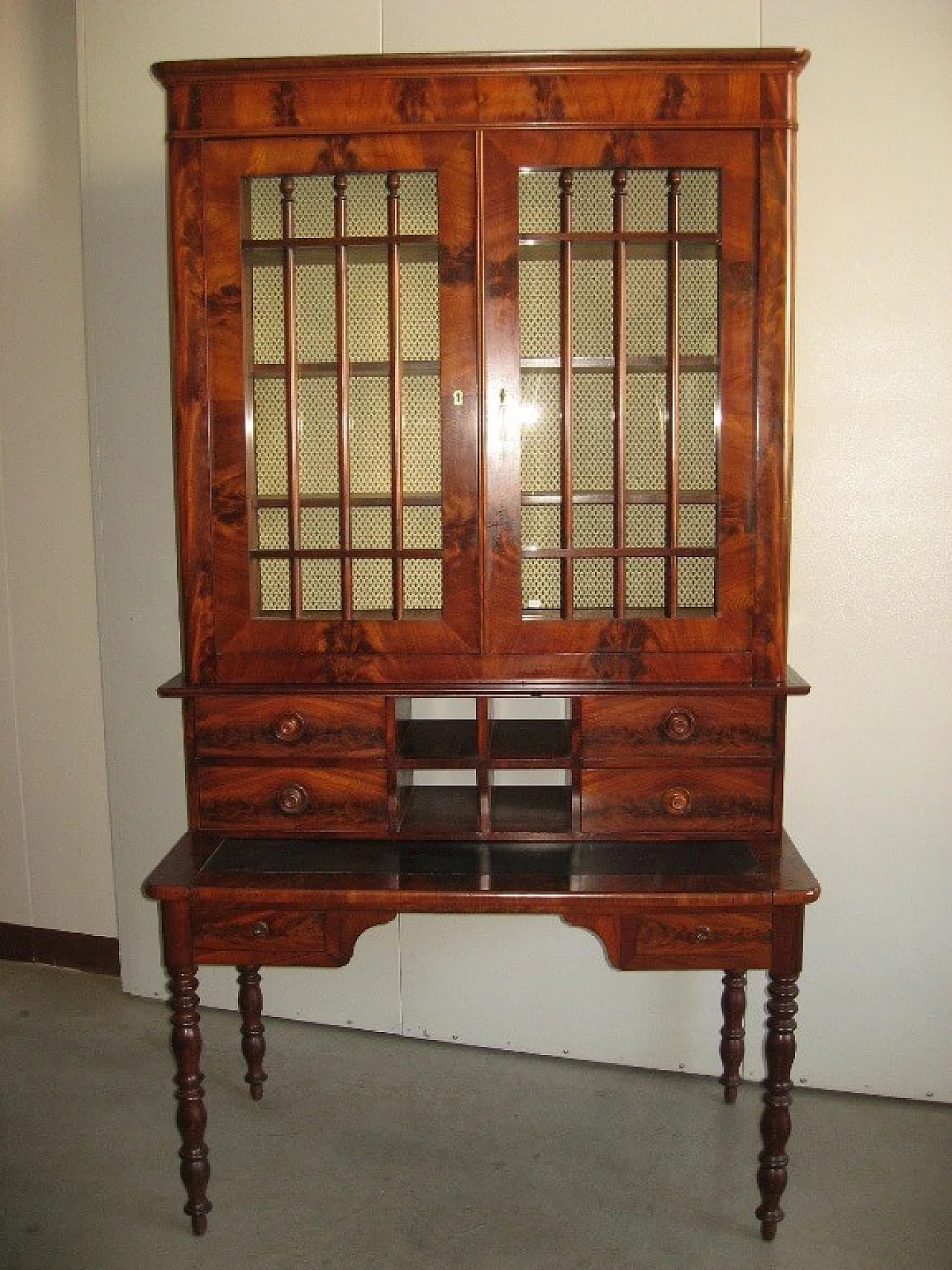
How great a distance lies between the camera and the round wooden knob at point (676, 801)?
2193 millimetres

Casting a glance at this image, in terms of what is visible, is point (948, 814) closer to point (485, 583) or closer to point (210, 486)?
point (485, 583)

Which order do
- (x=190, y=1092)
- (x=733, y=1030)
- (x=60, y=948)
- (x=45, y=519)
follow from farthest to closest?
(x=60, y=948) → (x=45, y=519) → (x=733, y=1030) → (x=190, y=1092)

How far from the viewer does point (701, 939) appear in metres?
2.08

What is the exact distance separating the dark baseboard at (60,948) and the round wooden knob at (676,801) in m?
1.92

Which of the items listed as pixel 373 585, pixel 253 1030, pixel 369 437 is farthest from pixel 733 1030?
pixel 369 437

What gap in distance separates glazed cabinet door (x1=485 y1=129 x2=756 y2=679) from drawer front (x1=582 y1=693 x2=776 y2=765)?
0.28 ft

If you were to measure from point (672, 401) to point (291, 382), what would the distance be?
2.40ft

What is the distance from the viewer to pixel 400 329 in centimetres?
215

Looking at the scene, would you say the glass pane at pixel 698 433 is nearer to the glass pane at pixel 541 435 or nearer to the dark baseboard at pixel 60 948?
the glass pane at pixel 541 435

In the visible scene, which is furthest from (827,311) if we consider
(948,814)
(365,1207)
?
(365,1207)

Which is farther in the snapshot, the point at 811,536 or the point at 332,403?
the point at 811,536

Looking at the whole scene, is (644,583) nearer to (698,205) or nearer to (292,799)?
(698,205)

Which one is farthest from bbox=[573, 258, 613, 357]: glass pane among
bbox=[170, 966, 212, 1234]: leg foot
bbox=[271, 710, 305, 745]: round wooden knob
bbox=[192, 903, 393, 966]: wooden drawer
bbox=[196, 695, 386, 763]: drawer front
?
bbox=[170, 966, 212, 1234]: leg foot

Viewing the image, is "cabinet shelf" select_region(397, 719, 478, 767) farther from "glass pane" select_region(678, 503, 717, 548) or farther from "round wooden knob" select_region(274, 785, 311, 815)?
"glass pane" select_region(678, 503, 717, 548)
